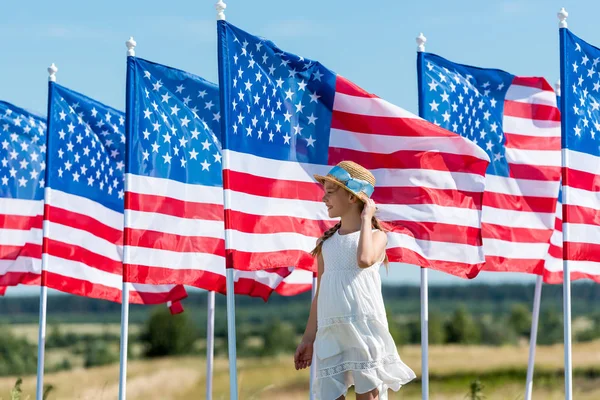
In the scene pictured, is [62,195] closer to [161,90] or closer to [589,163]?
[161,90]

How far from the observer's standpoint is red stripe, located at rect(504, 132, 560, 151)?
11.8 meters

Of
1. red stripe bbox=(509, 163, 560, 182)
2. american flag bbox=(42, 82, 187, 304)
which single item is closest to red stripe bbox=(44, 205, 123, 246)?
american flag bbox=(42, 82, 187, 304)

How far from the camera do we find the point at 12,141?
13625 mm

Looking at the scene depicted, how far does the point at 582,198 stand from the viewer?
1034cm

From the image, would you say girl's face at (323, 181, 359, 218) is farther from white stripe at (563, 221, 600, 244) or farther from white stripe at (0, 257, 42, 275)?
white stripe at (0, 257, 42, 275)

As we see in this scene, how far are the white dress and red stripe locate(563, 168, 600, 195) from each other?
14.2 ft

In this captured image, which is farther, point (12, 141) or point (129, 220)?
point (12, 141)

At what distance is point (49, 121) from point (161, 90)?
1.83 metres

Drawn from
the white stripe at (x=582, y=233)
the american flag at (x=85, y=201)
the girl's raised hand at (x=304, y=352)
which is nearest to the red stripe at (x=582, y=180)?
the white stripe at (x=582, y=233)

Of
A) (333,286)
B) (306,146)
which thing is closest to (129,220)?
(306,146)

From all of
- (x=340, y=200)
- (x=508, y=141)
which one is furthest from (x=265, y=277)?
(x=340, y=200)

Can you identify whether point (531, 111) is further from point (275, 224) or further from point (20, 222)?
point (20, 222)

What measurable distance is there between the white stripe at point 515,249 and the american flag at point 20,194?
18.2ft

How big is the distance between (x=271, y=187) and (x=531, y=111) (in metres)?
4.15
